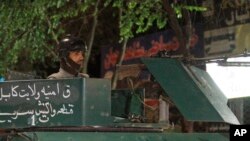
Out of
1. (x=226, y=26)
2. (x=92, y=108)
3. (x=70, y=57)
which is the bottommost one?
(x=92, y=108)

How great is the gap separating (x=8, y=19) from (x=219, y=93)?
680 centimetres

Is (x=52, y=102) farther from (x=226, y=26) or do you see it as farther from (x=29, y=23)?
(x=226, y=26)

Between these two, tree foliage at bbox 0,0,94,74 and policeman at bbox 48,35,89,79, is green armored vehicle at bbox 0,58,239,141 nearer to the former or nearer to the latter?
policeman at bbox 48,35,89,79

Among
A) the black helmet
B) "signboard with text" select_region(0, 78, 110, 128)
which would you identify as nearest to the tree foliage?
the black helmet

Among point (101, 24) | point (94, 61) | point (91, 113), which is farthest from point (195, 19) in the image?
point (91, 113)

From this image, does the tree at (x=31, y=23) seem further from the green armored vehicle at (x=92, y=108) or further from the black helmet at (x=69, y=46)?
the green armored vehicle at (x=92, y=108)

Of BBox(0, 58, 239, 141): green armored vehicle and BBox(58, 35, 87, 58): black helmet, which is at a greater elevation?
BBox(58, 35, 87, 58): black helmet

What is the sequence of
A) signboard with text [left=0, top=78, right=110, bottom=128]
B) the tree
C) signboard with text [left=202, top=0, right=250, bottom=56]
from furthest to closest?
the tree → signboard with text [left=202, top=0, right=250, bottom=56] → signboard with text [left=0, top=78, right=110, bottom=128]

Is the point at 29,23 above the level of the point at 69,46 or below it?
above

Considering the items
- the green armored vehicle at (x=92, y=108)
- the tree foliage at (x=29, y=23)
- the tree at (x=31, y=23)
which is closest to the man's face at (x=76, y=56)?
the green armored vehicle at (x=92, y=108)

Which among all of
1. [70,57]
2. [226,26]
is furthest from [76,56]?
[226,26]

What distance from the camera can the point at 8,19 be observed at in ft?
32.1

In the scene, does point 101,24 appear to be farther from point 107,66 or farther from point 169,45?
point 169,45

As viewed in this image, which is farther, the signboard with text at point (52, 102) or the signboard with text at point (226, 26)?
the signboard with text at point (226, 26)
